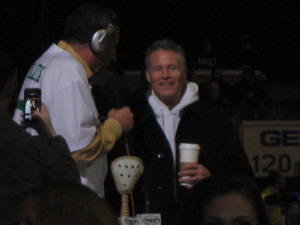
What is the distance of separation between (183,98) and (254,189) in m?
2.09

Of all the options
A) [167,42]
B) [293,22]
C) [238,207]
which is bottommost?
[238,207]

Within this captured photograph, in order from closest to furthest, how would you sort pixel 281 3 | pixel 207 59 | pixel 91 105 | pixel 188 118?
pixel 91 105, pixel 188 118, pixel 207 59, pixel 281 3

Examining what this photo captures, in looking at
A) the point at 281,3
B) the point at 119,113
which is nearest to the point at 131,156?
the point at 119,113

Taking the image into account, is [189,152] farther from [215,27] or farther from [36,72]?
[215,27]

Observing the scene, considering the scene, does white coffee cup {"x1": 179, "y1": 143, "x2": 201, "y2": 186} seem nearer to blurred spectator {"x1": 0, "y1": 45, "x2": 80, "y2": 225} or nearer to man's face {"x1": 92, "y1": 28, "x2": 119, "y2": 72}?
man's face {"x1": 92, "y1": 28, "x2": 119, "y2": 72}

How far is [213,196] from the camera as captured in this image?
3.21m

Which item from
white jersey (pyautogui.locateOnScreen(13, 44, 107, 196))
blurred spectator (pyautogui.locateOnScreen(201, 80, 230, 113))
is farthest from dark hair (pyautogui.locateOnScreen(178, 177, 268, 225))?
blurred spectator (pyautogui.locateOnScreen(201, 80, 230, 113))

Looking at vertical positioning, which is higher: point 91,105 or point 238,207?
point 91,105

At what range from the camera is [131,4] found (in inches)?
599

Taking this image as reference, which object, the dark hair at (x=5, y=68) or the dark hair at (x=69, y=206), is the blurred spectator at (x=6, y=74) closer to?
the dark hair at (x=5, y=68)

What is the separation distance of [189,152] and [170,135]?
382 millimetres

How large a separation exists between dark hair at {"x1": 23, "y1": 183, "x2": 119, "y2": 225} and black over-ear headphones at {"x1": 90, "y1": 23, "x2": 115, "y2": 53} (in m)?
2.33

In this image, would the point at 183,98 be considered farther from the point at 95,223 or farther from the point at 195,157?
the point at 95,223

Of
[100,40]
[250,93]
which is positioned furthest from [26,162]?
[250,93]
